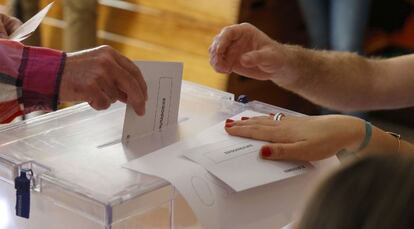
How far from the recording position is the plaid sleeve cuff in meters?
1.05

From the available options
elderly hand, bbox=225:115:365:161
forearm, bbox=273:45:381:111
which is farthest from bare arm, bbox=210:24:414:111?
elderly hand, bbox=225:115:365:161

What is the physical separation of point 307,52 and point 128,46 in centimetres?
144

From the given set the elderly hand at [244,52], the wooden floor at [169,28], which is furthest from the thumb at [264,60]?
the wooden floor at [169,28]

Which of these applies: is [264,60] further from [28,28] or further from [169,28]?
[169,28]

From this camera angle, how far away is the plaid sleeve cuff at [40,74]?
1.05 metres

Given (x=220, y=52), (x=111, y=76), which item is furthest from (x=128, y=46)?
(x=111, y=76)

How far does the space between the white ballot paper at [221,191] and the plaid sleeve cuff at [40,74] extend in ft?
0.62

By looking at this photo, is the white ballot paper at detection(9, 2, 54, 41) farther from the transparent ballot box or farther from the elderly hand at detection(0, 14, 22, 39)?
the transparent ballot box

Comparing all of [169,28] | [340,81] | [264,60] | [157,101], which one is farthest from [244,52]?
[169,28]

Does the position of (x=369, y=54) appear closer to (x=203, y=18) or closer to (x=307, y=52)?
(x=203, y=18)

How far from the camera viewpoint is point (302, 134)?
107 centimetres

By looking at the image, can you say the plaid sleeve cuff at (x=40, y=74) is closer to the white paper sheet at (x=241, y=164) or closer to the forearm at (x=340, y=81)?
the white paper sheet at (x=241, y=164)

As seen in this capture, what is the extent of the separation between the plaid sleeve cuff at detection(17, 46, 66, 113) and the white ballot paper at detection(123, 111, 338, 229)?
0.62 feet

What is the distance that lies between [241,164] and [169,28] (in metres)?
1.76
